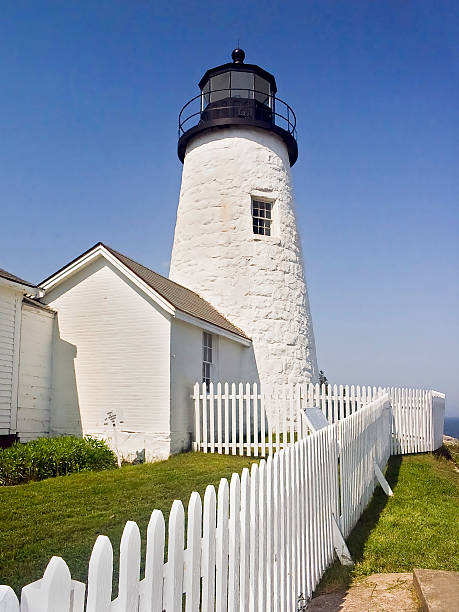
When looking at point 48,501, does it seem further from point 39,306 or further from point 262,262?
point 262,262

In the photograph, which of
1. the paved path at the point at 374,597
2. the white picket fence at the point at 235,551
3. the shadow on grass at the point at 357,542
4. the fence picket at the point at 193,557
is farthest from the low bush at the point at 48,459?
the fence picket at the point at 193,557

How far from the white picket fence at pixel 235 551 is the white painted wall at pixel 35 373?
7.55 m

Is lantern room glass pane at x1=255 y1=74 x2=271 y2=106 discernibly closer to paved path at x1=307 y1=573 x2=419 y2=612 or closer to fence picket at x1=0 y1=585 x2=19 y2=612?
paved path at x1=307 y1=573 x2=419 y2=612

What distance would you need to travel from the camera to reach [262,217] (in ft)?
56.5

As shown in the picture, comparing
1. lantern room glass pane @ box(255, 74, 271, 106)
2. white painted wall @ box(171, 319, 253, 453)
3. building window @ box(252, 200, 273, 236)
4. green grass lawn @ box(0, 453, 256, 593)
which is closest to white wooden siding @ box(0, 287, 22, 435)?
green grass lawn @ box(0, 453, 256, 593)

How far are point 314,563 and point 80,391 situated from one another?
8482 millimetres

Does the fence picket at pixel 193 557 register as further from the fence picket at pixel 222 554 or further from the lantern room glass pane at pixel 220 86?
the lantern room glass pane at pixel 220 86

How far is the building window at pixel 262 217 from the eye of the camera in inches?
673

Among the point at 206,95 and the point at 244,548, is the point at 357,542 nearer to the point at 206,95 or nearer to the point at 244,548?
the point at 244,548

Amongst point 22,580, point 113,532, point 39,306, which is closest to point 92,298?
point 39,306

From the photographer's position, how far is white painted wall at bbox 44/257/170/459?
11.5m

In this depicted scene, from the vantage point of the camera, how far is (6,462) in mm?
8961

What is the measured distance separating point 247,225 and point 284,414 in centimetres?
659

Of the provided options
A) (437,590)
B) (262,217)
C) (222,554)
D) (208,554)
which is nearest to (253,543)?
(222,554)
